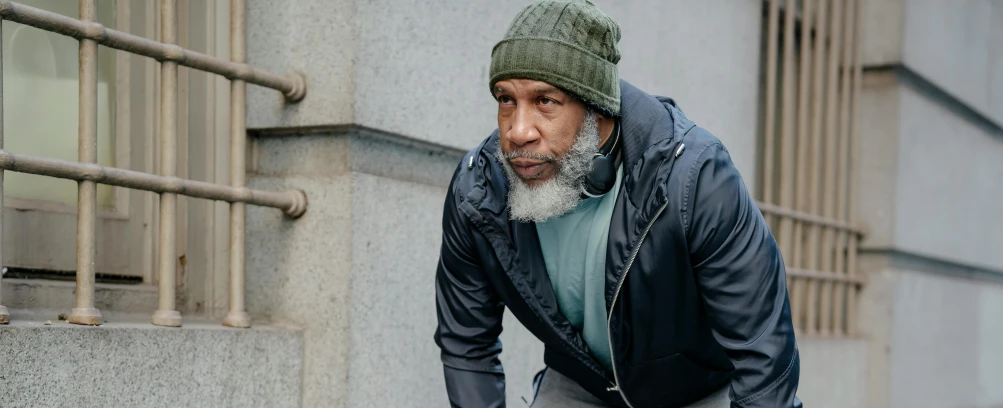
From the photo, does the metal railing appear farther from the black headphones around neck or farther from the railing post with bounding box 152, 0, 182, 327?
the black headphones around neck

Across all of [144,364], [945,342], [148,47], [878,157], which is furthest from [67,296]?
[945,342]

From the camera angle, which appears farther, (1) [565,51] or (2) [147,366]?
(2) [147,366]

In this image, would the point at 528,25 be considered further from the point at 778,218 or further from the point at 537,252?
the point at 778,218

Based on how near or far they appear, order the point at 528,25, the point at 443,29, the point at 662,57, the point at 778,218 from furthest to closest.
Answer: the point at 778,218 → the point at 662,57 → the point at 443,29 → the point at 528,25

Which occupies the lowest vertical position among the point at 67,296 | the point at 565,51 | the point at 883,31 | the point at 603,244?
the point at 67,296

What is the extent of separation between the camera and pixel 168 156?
3.79m

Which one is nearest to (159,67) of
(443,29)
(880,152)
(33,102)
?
(33,102)

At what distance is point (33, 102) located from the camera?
384 centimetres

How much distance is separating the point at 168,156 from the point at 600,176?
1.57 meters

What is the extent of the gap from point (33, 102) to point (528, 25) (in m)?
1.83

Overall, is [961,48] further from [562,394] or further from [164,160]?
[164,160]

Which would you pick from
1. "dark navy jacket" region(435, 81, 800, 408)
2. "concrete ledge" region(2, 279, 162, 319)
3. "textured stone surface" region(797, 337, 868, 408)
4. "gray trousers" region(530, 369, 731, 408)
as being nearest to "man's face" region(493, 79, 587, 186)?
"dark navy jacket" region(435, 81, 800, 408)

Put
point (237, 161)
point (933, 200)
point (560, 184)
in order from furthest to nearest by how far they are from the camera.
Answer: point (933, 200) < point (237, 161) < point (560, 184)

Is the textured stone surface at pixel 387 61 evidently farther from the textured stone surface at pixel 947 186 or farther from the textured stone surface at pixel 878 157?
the textured stone surface at pixel 947 186
